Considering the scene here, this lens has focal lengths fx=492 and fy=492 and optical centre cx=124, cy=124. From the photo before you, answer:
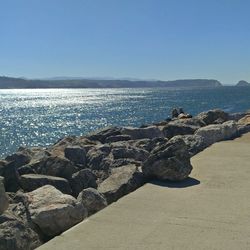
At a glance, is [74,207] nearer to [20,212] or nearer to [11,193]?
[20,212]

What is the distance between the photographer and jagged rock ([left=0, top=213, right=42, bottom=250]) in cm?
466

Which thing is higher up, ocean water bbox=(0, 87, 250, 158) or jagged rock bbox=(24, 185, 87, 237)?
jagged rock bbox=(24, 185, 87, 237)

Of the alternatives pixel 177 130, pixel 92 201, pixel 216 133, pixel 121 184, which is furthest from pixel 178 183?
pixel 177 130

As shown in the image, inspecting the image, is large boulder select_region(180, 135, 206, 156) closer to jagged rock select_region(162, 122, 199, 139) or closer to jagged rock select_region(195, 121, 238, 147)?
jagged rock select_region(195, 121, 238, 147)

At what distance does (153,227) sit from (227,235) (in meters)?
0.73

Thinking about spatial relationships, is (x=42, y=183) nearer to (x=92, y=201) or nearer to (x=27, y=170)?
(x=27, y=170)

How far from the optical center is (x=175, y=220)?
16.9 ft

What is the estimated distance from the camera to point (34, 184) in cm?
776

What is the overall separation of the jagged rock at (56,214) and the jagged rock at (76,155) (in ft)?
15.8

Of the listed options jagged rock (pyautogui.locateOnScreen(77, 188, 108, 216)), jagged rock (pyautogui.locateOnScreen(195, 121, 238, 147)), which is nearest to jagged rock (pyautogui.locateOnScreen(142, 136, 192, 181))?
jagged rock (pyautogui.locateOnScreen(77, 188, 108, 216))

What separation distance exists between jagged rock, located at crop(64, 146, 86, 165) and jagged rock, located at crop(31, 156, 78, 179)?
1.41 meters

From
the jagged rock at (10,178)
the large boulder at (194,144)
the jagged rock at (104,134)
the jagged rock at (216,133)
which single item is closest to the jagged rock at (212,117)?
the jagged rock at (104,134)

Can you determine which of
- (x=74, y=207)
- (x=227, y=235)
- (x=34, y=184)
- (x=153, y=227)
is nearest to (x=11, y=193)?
(x=34, y=184)

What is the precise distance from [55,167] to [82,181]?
83cm
